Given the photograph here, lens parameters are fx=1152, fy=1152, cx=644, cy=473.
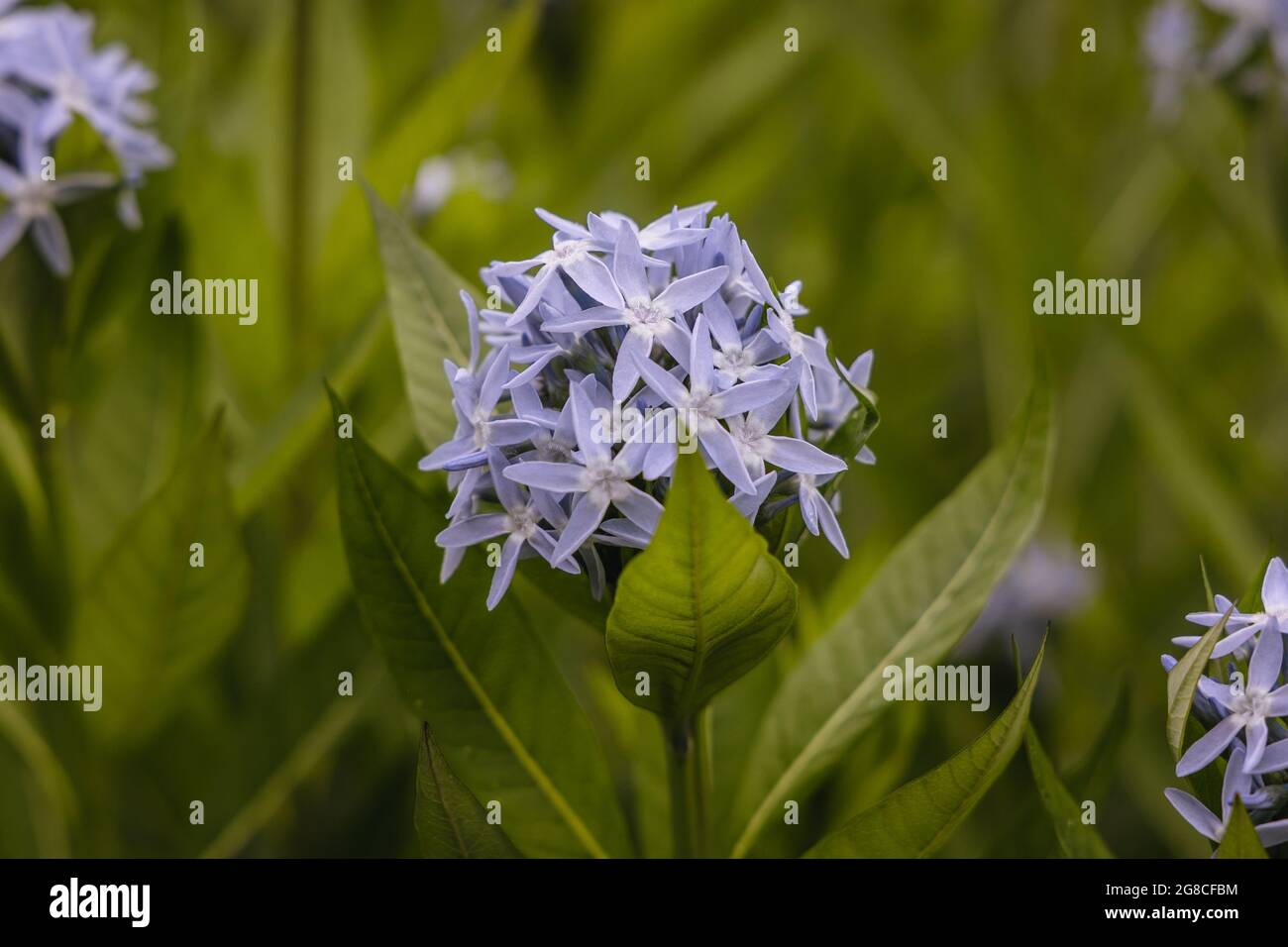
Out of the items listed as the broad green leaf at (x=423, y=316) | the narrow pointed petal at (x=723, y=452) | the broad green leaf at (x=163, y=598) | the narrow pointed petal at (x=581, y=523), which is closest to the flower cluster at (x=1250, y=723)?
the narrow pointed petal at (x=723, y=452)

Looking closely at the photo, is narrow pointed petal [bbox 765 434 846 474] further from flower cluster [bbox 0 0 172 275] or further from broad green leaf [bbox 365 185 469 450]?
flower cluster [bbox 0 0 172 275]

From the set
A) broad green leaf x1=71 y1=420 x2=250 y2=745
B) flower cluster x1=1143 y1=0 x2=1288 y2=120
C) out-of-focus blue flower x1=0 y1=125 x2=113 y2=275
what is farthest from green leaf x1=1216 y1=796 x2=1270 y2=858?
out-of-focus blue flower x1=0 y1=125 x2=113 y2=275

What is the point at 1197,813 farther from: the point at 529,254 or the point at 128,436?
the point at 128,436

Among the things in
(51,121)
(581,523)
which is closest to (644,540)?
(581,523)

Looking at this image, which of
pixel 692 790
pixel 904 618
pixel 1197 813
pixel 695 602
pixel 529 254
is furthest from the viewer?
pixel 529 254

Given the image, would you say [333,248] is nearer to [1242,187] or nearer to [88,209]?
[88,209]

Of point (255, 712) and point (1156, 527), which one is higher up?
point (1156, 527)

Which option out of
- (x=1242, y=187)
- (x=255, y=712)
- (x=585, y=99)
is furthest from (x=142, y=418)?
(x=1242, y=187)
